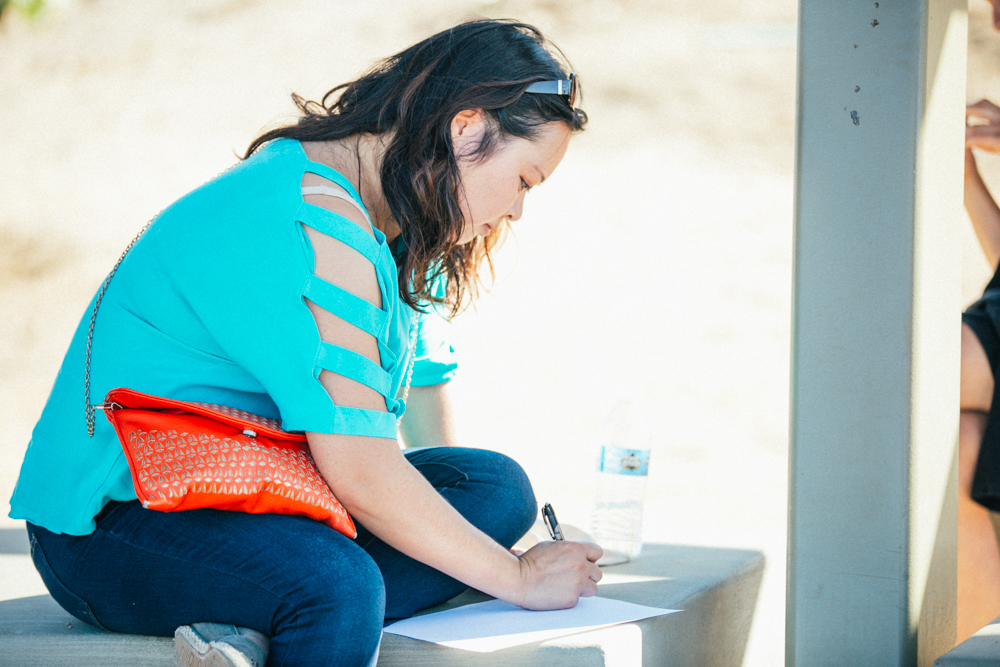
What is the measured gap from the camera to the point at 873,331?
5.32ft

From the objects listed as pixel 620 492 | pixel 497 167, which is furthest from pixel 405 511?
pixel 620 492

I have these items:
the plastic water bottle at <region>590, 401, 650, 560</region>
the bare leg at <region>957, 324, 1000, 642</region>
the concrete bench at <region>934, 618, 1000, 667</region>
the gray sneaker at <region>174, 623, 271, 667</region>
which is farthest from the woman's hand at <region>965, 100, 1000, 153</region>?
the gray sneaker at <region>174, 623, 271, 667</region>

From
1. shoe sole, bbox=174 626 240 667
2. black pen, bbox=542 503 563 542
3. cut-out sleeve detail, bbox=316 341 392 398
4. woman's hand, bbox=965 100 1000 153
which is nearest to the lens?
shoe sole, bbox=174 626 240 667

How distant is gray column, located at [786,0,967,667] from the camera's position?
1.60 meters

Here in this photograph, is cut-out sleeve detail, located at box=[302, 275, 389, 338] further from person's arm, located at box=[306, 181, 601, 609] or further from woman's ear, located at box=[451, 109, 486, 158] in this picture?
woman's ear, located at box=[451, 109, 486, 158]

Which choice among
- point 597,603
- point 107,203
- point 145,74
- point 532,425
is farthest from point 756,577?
point 145,74

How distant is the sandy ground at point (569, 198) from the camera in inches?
300

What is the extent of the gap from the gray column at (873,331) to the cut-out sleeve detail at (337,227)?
0.74 metres

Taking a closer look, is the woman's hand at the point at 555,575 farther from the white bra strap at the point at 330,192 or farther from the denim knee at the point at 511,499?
the white bra strap at the point at 330,192

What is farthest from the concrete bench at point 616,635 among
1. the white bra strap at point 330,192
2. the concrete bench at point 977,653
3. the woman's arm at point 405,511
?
the white bra strap at point 330,192

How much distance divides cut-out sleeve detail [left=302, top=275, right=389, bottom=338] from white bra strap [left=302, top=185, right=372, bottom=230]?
0.48ft

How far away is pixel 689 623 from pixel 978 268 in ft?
31.7

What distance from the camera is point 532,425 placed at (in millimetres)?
7551

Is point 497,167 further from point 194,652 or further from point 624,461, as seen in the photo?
point 194,652
